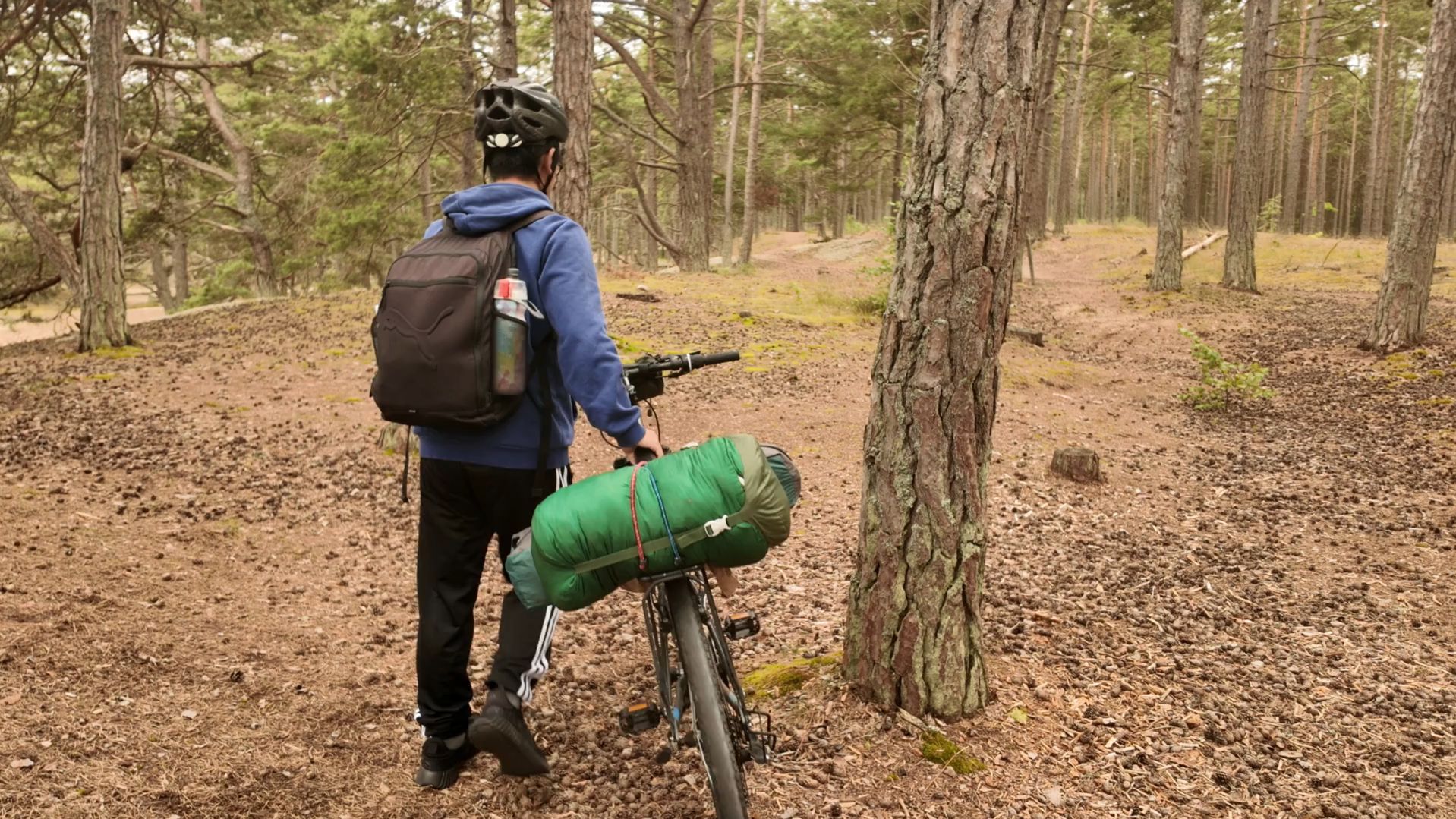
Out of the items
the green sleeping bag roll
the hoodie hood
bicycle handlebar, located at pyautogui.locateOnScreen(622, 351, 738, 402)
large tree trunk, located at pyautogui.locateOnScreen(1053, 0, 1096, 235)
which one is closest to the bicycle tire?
the green sleeping bag roll

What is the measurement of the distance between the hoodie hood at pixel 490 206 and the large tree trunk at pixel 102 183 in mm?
10582

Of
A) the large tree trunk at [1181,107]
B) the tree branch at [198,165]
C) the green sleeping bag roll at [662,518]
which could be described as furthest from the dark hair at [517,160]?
the tree branch at [198,165]

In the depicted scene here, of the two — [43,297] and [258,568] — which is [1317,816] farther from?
[43,297]

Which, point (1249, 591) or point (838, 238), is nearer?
point (1249, 591)

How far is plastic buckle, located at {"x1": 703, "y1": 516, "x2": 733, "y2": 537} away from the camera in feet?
7.98

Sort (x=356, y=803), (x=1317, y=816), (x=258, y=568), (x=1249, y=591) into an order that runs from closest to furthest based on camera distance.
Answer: (x=1317, y=816), (x=356, y=803), (x=1249, y=591), (x=258, y=568)

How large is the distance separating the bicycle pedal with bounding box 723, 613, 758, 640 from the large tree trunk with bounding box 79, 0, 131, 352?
446 inches

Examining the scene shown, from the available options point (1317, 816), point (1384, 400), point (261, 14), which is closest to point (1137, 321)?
point (1384, 400)

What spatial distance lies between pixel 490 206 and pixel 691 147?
16784mm

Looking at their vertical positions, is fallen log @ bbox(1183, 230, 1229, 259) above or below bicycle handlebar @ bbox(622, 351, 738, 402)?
above

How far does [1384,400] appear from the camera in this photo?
28.4ft

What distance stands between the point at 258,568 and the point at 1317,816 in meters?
5.22

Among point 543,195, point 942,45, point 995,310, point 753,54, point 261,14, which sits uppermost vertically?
point 753,54

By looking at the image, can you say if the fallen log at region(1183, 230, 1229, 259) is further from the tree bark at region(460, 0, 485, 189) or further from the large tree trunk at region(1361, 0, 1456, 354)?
the tree bark at region(460, 0, 485, 189)
